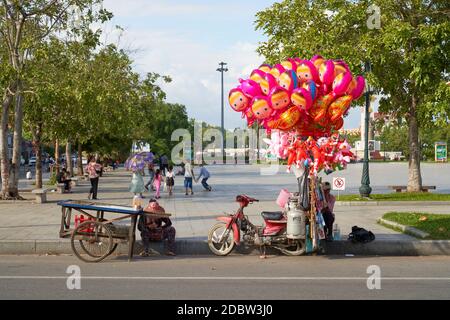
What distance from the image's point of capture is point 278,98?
37.0 feet

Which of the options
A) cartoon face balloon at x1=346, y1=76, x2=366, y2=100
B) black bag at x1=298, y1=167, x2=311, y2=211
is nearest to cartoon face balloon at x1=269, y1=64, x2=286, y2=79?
cartoon face balloon at x1=346, y1=76, x2=366, y2=100

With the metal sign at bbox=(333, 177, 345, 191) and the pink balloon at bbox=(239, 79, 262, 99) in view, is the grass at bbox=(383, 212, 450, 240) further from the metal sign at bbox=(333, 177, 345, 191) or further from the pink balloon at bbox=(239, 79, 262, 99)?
the pink balloon at bbox=(239, 79, 262, 99)

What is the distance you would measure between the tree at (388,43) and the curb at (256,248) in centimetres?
899

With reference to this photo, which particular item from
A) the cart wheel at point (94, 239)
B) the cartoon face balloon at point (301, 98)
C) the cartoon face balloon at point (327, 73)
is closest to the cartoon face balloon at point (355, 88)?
the cartoon face balloon at point (327, 73)

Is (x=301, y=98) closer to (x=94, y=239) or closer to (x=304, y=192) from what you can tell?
(x=304, y=192)

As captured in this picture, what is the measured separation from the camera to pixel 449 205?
67.6 feet

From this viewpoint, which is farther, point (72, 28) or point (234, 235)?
point (72, 28)

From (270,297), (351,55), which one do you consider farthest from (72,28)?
(270,297)

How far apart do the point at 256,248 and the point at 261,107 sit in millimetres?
2900

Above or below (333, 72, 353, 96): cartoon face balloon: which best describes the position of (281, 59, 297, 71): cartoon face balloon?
above

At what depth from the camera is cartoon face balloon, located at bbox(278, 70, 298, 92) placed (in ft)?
37.4

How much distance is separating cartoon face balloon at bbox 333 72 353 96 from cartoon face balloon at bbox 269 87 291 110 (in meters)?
0.98

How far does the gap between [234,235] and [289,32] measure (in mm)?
12786
